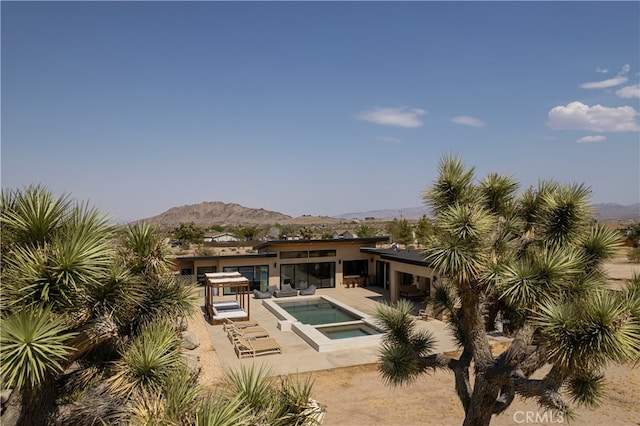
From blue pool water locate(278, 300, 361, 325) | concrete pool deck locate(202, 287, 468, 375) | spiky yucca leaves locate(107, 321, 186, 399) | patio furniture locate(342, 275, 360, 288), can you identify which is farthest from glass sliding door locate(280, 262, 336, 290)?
spiky yucca leaves locate(107, 321, 186, 399)

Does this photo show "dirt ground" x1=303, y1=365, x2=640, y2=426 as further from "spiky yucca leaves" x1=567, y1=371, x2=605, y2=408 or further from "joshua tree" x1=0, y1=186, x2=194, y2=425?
"joshua tree" x1=0, y1=186, x2=194, y2=425

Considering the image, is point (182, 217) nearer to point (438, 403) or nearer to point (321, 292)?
point (321, 292)

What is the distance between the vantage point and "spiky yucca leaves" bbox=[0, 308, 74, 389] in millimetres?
3945

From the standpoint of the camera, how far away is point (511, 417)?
31.7 ft

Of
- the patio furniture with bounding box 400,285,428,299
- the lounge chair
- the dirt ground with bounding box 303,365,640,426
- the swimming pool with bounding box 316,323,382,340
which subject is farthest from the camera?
the patio furniture with bounding box 400,285,428,299

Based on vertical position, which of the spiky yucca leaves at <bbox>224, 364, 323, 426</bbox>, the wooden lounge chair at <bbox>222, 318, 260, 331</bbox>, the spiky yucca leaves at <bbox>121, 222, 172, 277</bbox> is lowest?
the wooden lounge chair at <bbox>222, 318, 260, 331</bbox>

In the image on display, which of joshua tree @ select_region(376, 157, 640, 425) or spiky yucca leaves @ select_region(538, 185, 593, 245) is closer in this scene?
joshua tree @ select_region(376, 157, 640, 425)

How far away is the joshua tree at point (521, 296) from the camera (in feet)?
18.4

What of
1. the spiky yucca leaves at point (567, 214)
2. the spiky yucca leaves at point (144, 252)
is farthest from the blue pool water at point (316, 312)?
the spiky yucca leaves at point (144, 252)

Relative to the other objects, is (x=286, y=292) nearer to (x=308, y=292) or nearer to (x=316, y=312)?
(x=308, y=292)

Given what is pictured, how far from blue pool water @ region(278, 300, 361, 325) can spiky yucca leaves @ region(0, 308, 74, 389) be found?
16.7 meters

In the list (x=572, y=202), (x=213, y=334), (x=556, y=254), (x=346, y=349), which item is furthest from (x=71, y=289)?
(x=213, y=334)

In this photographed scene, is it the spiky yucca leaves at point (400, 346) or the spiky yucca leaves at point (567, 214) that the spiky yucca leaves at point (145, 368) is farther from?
the spiky yucca leaves at point (567, 214)

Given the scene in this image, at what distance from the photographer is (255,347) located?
14516 millimetres
